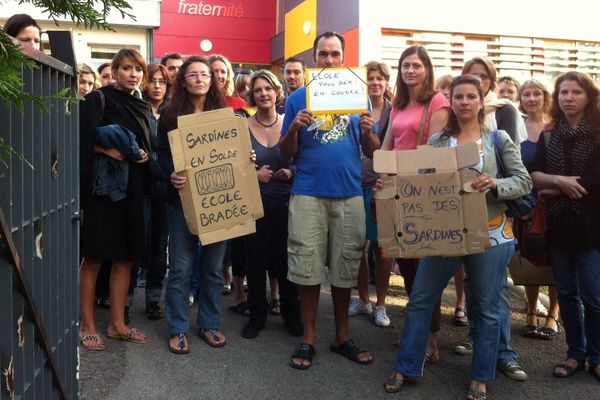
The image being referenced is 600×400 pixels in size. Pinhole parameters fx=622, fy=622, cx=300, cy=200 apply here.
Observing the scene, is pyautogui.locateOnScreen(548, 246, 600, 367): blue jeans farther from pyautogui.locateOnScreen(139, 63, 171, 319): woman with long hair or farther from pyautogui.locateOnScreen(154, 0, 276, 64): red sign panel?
pyautogui.locateOnScreen(154, 0, 276, 64): red sign panel

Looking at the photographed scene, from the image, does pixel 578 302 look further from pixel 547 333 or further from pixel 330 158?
pixel 330 158

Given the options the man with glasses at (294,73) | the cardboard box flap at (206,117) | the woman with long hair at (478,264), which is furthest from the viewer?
the man with glasses at (294,73)

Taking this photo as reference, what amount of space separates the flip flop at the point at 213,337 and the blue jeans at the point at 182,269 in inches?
2.0

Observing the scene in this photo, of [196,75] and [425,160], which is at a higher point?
[196,75]

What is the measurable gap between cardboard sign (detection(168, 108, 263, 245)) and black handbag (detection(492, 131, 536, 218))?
1524 mm

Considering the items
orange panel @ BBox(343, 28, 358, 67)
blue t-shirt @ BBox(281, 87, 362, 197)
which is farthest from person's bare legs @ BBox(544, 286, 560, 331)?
orange panel @ BBox(343, 28, 358, 67)

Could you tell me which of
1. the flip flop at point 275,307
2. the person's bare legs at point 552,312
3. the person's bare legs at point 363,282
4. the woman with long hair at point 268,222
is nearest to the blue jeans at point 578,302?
the person's bare legs at point 552,312

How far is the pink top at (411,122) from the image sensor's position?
4.11m

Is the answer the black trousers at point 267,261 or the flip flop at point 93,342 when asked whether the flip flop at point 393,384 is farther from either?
the flip flop at point 93,342

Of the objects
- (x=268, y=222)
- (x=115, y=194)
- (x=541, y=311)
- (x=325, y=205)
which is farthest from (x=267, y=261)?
(x=541, y=311)

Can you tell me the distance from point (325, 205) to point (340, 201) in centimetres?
10

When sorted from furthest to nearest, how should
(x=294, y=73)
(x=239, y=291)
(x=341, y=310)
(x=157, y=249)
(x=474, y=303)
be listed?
(x=294, y=73) < (x=239, y=291) < (x=157, y=249) < (x=341, y=310) < (x=474, y=303)

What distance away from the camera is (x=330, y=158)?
4082 millimetres

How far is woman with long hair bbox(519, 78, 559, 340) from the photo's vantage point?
4.79 m
